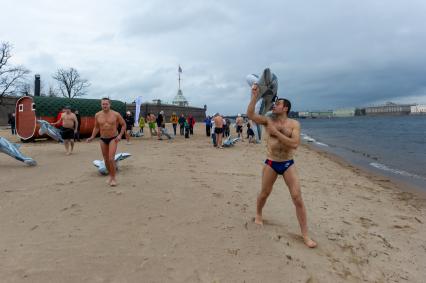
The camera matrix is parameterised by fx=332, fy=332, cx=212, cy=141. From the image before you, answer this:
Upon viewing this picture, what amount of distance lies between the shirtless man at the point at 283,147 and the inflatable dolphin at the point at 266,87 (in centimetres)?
15

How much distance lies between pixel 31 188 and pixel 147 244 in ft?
11.6

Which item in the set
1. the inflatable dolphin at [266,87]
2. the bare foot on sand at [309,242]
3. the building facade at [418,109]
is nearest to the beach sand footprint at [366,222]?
the bare foot on sand at [309,242]

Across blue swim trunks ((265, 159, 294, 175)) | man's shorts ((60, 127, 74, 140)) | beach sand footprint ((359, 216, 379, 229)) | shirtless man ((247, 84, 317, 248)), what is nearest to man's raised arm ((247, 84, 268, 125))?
shirtless man ((247, 84, 317, 248))

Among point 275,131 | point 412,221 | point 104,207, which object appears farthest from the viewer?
point 412,221

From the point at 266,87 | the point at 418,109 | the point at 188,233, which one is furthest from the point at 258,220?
the point at 418,109

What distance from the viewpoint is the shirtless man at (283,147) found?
4.05 m

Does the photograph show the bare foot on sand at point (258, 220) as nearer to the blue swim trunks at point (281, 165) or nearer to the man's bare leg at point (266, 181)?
the man's bare leg at point (266, 181)

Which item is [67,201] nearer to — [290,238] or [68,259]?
[68,259]

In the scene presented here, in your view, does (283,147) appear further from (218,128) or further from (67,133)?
(218,128)

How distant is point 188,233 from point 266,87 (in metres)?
2.13

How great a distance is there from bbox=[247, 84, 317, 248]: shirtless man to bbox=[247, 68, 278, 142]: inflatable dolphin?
15 cm

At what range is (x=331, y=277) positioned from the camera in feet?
11.3

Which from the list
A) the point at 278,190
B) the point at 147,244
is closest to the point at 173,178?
the point at 278,190

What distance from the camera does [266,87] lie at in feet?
14.5
